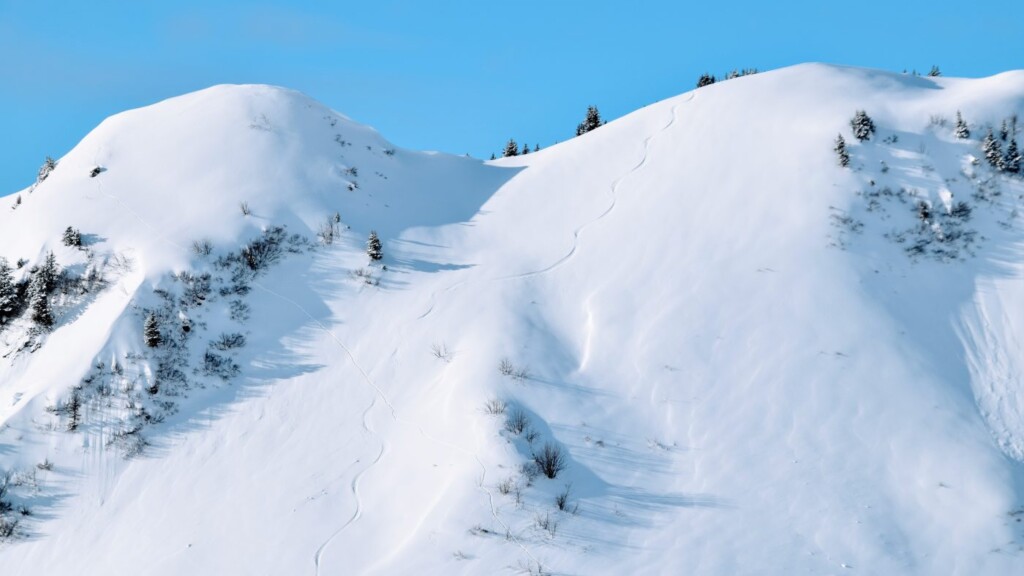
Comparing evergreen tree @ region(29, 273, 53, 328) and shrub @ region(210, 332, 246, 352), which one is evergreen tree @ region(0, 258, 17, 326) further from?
shrub @ region(210, 332, 246, 352)

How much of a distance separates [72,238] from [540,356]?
60.7 feet

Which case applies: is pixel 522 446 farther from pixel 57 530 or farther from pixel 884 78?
pixel 884 78

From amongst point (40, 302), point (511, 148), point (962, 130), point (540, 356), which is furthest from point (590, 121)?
point (40, 302)

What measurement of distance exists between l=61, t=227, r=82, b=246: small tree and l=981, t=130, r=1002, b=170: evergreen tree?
114ft

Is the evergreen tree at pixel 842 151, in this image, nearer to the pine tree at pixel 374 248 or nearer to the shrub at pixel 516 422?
the shrub at pixel 516 422

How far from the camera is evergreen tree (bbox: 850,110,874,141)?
2661 cm

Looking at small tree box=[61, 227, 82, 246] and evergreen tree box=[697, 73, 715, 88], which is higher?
evergreen tree box=[697, 73, 715, 88]

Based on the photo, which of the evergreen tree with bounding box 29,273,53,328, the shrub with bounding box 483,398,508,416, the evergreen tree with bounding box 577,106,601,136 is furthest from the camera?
the evergreen tree with bounding box 577,106,601,136

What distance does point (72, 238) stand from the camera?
24328 millimetres

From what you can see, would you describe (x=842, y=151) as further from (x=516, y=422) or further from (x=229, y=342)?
(x=229, y=342)

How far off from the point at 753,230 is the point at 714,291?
149 inches

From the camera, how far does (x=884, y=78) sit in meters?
31.5

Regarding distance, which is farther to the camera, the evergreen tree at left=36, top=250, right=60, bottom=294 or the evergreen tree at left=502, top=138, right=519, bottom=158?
the evergreen tree at left=502, top=138, right=519, bottom=158

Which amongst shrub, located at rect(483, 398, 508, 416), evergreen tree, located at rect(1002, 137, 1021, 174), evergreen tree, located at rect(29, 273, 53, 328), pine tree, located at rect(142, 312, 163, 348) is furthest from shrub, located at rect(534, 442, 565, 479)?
evergreen tree, located at rect(1002, 137, 1021, 174)
